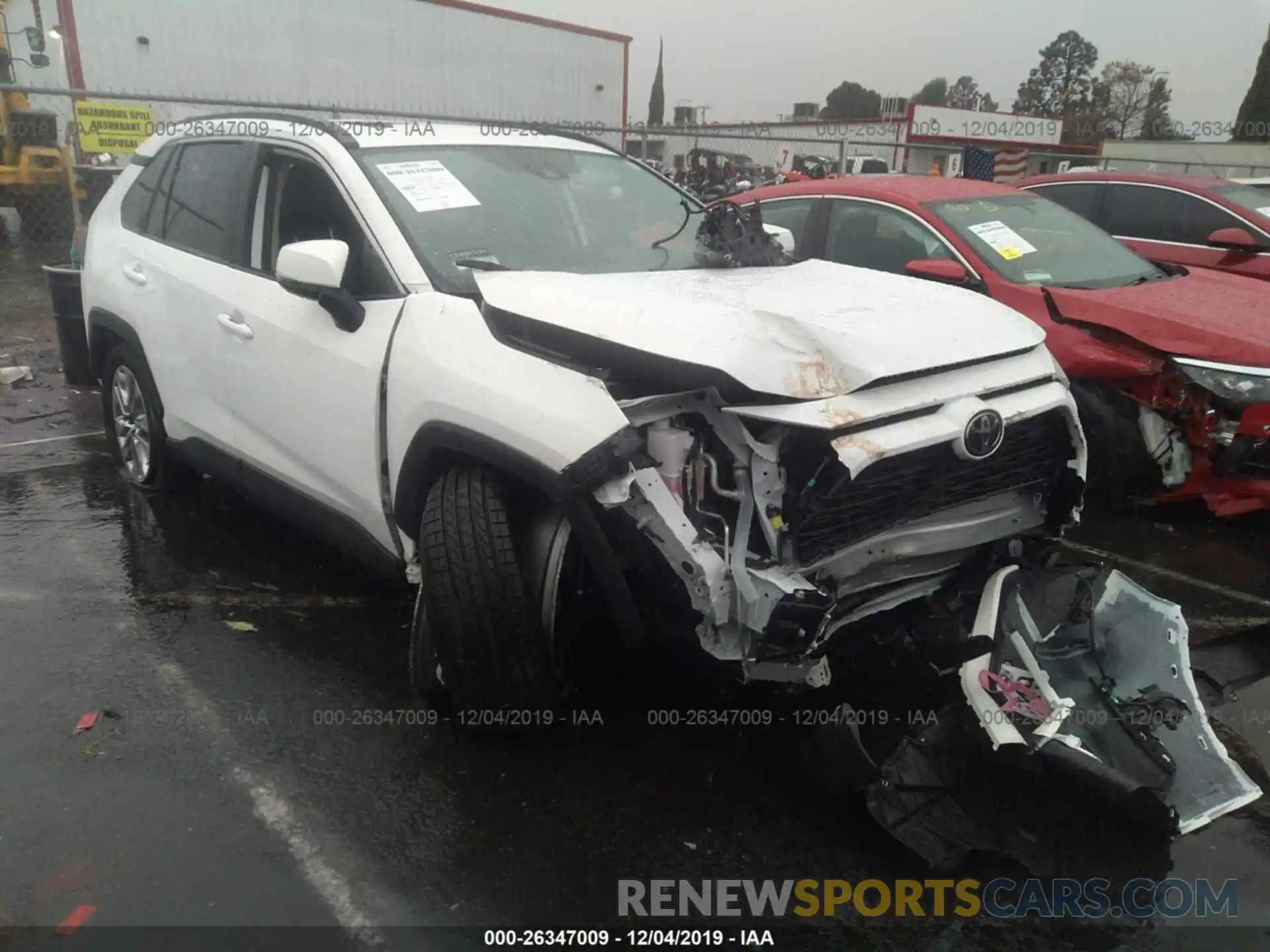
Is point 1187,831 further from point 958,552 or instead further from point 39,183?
point 39,183

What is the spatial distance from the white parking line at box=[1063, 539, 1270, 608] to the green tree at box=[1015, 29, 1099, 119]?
3211 inches

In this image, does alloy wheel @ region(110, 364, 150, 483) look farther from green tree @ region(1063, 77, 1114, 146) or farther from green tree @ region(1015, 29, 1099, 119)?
green tree @ region(1015, 29, 1099, 119)

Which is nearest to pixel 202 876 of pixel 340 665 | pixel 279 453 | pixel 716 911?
pixel 340 665

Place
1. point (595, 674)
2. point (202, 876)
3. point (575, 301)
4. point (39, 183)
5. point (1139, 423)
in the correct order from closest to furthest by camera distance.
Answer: point (202, 876) < point (575, 301) < point (595, 674) < point (1139, 423) < point (39, 183)

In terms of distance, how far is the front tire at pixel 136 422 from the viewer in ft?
14.9

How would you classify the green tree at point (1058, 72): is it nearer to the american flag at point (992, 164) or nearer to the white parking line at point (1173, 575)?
the american flag at point (992, 164)

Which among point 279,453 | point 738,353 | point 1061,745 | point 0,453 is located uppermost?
point 738,353

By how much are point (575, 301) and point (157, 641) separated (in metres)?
2.24

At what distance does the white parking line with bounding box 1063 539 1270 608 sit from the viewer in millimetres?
4188

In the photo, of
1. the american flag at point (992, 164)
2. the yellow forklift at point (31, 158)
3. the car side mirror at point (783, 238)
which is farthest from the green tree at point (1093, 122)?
the car side mirror at point (783, 238)

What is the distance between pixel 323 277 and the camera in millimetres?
2930

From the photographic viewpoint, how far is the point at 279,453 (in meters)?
3.59

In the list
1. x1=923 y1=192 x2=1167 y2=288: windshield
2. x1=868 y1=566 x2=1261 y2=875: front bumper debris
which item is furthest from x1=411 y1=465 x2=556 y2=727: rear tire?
x1=923 y1=192 x2=1167 y2=288: windshield

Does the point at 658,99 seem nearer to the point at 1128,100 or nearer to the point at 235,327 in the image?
the point at 1128,100
